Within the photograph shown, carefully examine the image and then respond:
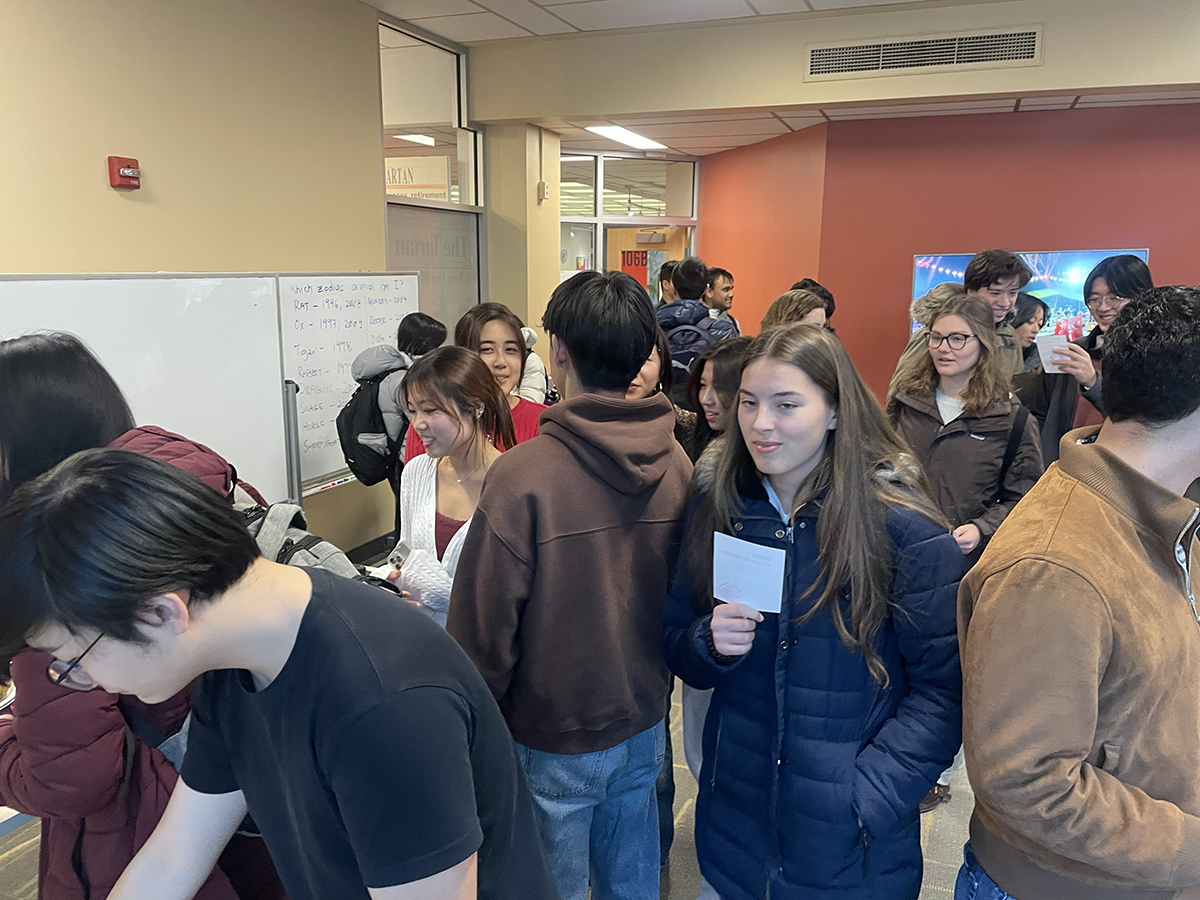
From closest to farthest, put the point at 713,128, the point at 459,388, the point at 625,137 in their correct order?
1. the point at 459,388
2. the point at 713,128
3. the point at 625,137

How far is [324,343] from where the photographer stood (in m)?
3.99

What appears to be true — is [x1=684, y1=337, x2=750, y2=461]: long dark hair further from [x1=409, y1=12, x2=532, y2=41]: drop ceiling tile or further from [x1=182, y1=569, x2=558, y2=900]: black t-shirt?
[x1=409, y1=12, x2=532, y2=41]: drop ceiling tile

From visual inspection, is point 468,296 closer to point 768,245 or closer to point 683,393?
point 768,245

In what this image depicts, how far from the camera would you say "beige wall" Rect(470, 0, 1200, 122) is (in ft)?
14.5

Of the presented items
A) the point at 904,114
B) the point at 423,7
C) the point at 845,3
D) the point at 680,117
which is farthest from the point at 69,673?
the point at 904,114

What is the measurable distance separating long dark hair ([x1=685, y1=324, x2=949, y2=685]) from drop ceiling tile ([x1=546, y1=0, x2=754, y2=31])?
4.10 m

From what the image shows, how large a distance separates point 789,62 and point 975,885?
4971 millimetres

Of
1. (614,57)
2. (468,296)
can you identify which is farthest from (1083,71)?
(468,296)

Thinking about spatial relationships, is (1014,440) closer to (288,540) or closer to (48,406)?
(288,540)

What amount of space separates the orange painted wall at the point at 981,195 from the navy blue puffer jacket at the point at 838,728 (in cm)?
531

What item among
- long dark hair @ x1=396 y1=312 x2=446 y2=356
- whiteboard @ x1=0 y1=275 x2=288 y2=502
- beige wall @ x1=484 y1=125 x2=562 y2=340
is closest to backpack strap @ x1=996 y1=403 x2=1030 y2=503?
long dark hair @ x1=396 y1=312 x2=446 y2=356

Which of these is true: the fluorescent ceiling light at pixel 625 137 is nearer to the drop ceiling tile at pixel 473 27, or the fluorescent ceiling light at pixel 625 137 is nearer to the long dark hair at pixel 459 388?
the drop ceiling tile at pixel 473 27

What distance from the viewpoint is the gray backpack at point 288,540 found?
1.25 meters

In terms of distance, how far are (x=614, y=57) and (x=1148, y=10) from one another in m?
3.09
